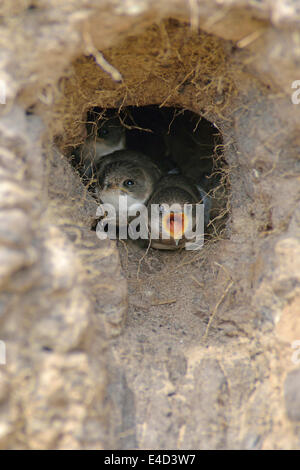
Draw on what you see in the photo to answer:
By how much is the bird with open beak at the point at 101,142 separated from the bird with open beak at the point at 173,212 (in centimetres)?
45

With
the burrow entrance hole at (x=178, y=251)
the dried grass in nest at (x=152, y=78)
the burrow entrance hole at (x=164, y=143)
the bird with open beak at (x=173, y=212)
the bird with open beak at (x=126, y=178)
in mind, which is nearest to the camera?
the dried grass in nest at (x=152, y=78)

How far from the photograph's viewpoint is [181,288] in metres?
2.23

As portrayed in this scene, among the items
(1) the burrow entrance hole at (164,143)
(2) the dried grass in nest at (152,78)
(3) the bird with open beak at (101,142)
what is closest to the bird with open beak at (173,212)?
(1) the burrow entrance hole at (164,143)

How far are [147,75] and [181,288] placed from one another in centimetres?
104

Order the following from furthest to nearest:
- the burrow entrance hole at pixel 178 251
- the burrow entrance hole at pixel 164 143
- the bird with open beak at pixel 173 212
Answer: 1. the burrow entrance hole at pixel 164 143
2. the bird with open beak at pixel 173 212
3. the burrow entrance hole at pixel 178 251

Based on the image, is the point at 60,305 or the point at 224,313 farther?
the point at 224,313

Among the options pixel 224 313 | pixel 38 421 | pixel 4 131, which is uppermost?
pixel 4 131

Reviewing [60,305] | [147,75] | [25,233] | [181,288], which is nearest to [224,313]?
[181,288]

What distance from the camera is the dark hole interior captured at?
2875 mm

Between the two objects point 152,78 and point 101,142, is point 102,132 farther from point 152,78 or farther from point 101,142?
point 152,78

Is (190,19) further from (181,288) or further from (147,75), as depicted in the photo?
(181,288)

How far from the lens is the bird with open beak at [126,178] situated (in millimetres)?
3014

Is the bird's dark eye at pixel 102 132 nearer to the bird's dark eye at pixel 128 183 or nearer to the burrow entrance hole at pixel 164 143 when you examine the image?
the burrow entrance hole at pixel 164 143

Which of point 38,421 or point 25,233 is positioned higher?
point 25,233
